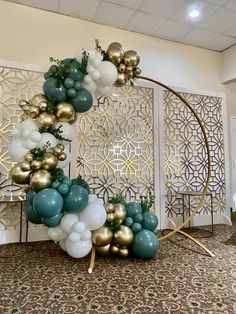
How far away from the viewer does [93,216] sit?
2.62 metres

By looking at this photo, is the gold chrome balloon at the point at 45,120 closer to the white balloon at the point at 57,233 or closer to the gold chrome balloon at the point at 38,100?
the gold chrome balloon at the point at 38,100

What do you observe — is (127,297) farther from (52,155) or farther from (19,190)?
(19,190)

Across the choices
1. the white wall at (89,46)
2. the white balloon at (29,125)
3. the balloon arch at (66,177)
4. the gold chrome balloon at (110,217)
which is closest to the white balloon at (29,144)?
the balloon arch at (66,177)

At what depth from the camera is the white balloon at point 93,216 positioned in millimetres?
2621

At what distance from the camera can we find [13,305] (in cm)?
195

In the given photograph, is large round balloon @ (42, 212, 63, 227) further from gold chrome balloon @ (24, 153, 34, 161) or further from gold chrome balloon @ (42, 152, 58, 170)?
gold chrome balloon @ (24, 153, 34, 161)

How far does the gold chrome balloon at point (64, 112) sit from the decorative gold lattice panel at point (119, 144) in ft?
3.73

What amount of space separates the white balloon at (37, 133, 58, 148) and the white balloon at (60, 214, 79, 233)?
29.4 inches

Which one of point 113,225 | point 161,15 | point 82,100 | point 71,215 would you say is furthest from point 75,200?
point 161,15

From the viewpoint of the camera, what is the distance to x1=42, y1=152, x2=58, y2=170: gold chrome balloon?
8.50 ft

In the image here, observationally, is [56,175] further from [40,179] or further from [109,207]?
[109,207]

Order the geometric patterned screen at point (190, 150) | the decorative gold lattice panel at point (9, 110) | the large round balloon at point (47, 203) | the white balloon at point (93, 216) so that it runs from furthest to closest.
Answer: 1. the geometric patterned screen at point (190, 150)
2. the decorative gold lattice panel at point (9, 110)
3. the white balloon at point (93, 216)
4. the large round balloon at point (47, 203)

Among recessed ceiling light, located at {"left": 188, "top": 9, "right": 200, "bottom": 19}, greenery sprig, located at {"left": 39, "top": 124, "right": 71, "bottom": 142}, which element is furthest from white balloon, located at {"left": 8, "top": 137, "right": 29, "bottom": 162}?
recessed ceiling light, located at {"left": 188, "top": 9, "right": 200, "bottom": 19}

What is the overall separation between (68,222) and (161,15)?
4104 millimetres
